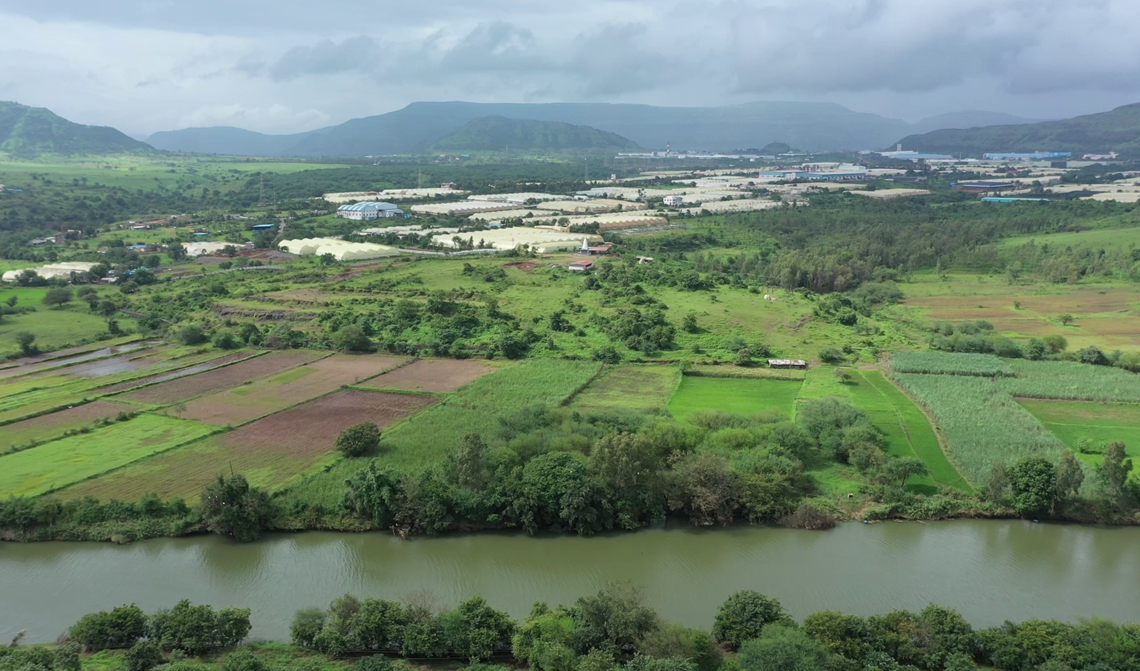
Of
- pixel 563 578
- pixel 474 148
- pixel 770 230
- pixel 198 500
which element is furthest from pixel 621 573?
pixel 474 148

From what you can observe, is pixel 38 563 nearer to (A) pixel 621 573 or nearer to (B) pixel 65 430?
(B) pixel 65 430

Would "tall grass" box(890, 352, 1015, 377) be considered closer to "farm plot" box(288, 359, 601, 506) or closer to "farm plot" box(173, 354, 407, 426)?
"farm plot" box(288, 359, 601, 506)

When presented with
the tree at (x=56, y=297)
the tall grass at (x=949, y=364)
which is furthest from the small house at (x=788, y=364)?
the tree at (x=56, y=297)

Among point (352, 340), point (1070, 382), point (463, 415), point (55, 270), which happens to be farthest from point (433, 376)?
point (55, 270)

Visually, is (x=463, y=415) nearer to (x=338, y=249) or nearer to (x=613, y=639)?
(x=613, y=639)

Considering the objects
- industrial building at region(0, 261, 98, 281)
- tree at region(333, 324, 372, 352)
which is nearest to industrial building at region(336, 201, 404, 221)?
industrial building at region(0, 261, 98, 281)

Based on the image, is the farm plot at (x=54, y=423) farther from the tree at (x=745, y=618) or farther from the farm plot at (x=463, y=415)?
the tree at (x=745, y=618)
